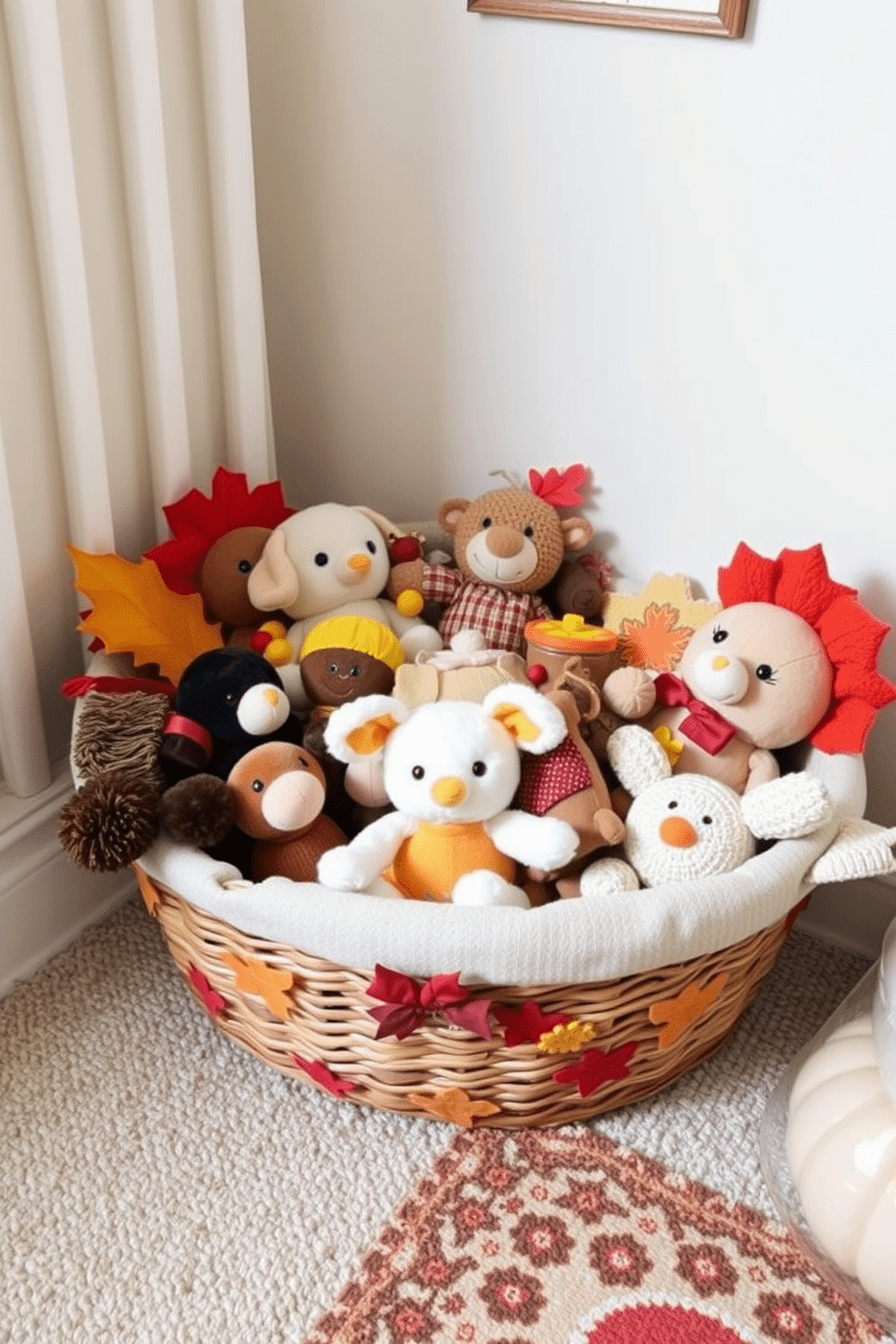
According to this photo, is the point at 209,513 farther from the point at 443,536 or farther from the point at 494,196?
the point at 494,196

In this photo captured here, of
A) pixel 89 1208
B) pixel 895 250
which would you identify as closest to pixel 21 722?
pixel 89 1208

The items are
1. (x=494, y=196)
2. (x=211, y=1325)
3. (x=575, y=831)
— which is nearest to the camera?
(x=211, y=1325)

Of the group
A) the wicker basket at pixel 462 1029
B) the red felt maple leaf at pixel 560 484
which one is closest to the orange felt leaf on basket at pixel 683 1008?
the wicker basket at pixel 462 1029

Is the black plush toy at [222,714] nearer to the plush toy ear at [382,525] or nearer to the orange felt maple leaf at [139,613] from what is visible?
the orange felt maple leaf at [139,613]

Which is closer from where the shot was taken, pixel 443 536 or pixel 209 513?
pixel 209 513

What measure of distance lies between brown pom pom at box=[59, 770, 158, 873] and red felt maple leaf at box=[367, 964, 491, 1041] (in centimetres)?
23

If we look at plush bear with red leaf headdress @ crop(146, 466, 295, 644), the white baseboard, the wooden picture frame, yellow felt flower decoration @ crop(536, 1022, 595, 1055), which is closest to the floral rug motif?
yellow felt flower decoration @ crop(536, 1022, 595, 1055)

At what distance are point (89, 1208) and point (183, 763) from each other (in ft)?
1.19

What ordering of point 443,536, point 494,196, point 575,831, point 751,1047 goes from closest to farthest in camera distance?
point 575,831
point 751,1047
point 494,196
point 443,536

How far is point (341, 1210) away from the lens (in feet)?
3.21

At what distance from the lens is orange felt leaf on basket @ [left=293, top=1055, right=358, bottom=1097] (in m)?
1.02

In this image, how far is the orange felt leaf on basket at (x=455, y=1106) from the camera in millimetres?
996

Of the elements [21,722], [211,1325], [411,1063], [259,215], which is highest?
[259,215]

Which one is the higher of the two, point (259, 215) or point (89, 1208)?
point (259, 215)
